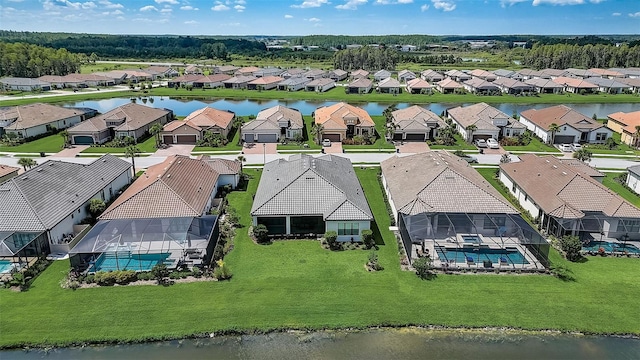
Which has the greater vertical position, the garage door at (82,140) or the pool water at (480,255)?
the garage door at (82,140)

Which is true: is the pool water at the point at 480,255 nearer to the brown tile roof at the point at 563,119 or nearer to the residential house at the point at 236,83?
the brown tile roof at the point at 563,119

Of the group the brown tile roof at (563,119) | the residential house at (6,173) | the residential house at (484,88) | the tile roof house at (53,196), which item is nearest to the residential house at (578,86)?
the residential house at (484,88)

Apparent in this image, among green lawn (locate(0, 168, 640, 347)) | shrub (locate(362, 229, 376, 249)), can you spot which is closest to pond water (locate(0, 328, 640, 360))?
green lawn (locate(0, 168, 640, 347))

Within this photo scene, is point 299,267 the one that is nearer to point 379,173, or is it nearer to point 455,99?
point 379,173

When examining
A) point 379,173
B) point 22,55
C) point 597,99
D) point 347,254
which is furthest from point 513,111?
point 22,55

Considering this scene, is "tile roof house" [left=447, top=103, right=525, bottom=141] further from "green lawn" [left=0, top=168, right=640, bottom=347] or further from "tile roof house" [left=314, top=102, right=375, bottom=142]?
"green lawn" [left=0, top=168, right=640, bottom=347]

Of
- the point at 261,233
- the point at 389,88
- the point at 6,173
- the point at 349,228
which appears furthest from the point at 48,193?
the point at 389,88
